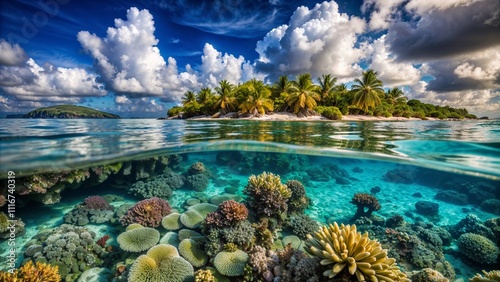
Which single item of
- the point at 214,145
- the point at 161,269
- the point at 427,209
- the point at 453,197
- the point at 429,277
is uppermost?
the point at 214,145

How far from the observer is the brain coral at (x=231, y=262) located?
5.06 meters

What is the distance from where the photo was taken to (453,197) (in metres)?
14.4

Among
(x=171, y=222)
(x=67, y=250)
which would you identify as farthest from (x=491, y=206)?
(x=67, y=250)

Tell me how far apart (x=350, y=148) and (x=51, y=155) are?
36.7 feet

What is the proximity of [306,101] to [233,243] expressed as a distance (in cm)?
3493

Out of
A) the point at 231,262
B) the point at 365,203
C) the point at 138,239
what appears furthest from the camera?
the point at 365,203

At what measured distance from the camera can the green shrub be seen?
115ft

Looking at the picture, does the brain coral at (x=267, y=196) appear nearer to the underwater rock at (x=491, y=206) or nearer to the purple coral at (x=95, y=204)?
the purple coral at (x=95, y=204)

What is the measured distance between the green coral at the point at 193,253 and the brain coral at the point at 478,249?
10.1m

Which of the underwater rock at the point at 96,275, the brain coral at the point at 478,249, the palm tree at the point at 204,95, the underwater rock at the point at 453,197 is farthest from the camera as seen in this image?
the palm tree at the point at 204,95

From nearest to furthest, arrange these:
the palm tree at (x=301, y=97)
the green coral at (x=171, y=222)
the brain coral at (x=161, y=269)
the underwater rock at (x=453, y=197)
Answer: the brain coral at (x=161, y=269) → the green coral at (x=171, y=222) → the underwater rock at (x=453, y=197) → the palm tree at (x=301, y=97)

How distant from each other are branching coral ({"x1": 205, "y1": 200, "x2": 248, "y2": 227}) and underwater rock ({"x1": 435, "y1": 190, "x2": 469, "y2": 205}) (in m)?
16.5

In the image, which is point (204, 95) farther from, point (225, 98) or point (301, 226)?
point (301, 226)

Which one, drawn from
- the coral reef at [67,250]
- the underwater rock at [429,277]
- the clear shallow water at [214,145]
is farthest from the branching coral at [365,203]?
the coral reef at [67,250]
